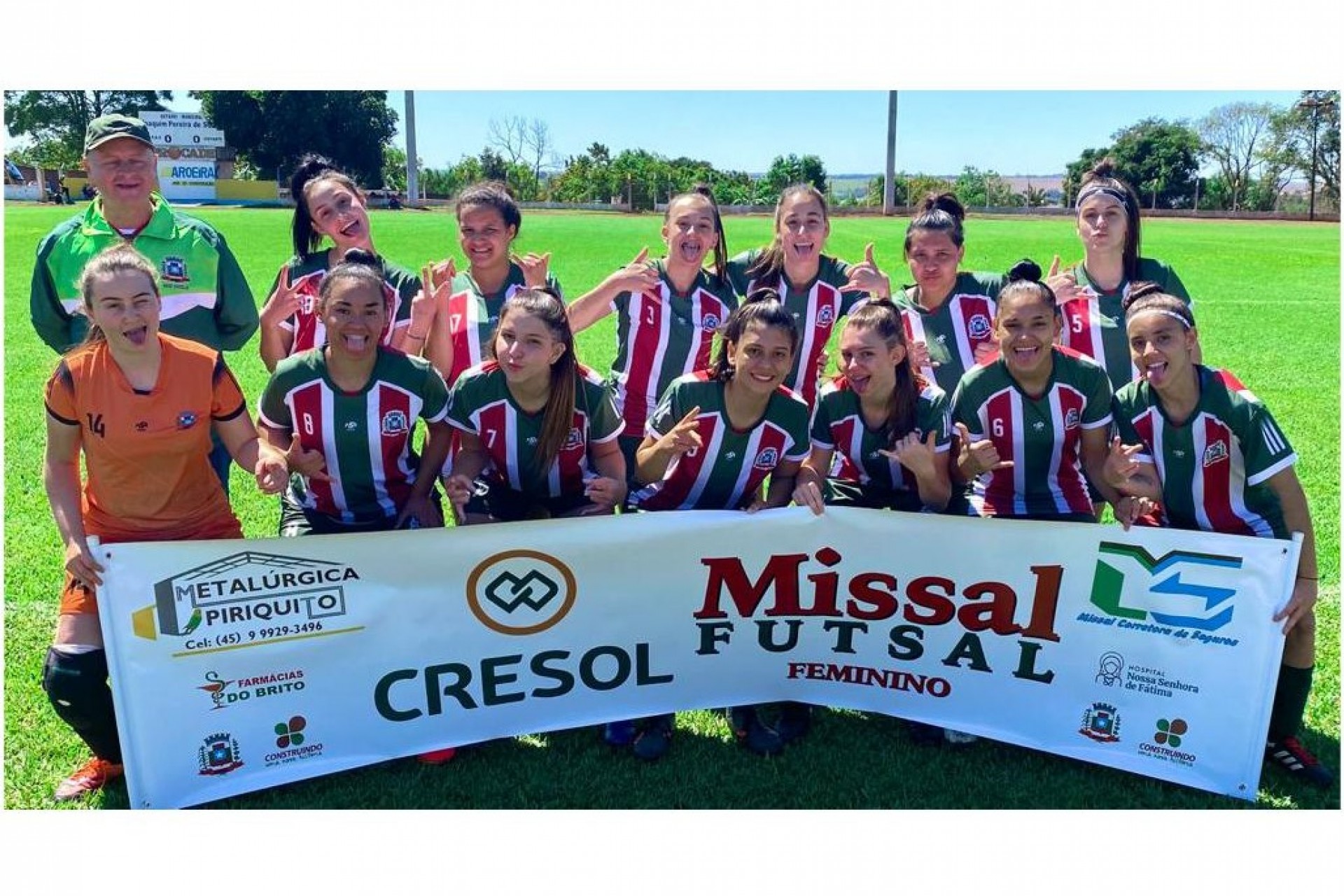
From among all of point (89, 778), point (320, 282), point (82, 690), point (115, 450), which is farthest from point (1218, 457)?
point (89, 778)

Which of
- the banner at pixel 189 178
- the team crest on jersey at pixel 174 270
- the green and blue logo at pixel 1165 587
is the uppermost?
the banner at pixel 189 178

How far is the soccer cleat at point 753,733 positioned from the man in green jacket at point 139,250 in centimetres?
282

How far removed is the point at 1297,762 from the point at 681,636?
2.43 meters

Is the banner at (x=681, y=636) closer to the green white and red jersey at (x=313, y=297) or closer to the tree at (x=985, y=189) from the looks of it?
the green white and red jersey at (x=313, y=297)

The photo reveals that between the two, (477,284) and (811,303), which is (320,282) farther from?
(811,303)

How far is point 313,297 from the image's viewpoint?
5098 millimetres

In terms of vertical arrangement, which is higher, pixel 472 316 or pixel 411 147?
→ pixel 411 147

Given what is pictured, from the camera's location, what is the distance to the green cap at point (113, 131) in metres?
4.83

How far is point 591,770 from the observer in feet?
13.3

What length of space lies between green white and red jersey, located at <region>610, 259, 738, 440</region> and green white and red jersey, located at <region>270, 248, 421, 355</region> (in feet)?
3.42

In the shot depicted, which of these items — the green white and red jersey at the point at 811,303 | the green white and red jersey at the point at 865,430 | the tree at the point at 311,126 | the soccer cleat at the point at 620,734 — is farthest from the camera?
the tree at the point at 311,126

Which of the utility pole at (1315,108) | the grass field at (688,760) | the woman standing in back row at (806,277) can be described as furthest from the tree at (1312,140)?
the woman standing in back row at (806,277)

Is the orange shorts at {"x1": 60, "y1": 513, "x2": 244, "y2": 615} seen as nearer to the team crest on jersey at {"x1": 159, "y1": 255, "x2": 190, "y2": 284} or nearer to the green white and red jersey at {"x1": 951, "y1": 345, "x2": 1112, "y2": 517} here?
the team crest on jersey at {"x1": 159, "y1": 255, "x2": 190, "y2": 284}

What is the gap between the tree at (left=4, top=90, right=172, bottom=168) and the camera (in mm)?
45031
